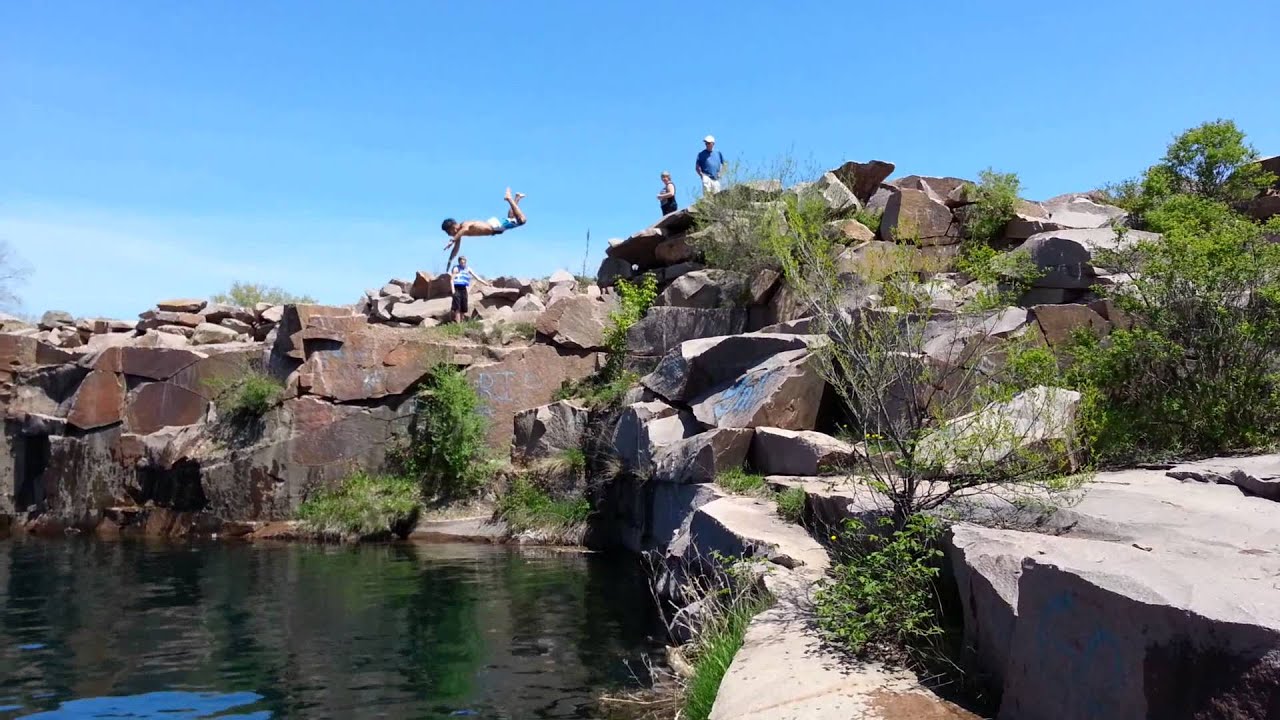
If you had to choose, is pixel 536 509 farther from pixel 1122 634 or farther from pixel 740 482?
pixel 1122 634

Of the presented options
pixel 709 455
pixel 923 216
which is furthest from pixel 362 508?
pixel 923 216

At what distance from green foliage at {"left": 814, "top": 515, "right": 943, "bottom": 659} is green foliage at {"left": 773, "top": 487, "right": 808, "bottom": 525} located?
241cm

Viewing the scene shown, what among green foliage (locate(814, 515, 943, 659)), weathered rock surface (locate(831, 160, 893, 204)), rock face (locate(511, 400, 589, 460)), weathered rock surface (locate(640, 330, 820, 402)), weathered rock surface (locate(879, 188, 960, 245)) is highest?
weathered rock surface (locate(831, 160, 893, 204))

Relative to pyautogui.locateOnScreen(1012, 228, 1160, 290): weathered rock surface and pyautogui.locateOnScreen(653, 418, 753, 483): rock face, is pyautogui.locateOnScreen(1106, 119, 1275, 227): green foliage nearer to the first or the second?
pyautogui.locateOnScreen(1012, 228, 1160, 290): weathered rock surface

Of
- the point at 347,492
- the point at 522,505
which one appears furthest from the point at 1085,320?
the point at 347,492

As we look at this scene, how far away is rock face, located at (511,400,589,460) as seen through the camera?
15867mm

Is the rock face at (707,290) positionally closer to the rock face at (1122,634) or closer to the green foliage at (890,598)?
the green foliage at (890,598)

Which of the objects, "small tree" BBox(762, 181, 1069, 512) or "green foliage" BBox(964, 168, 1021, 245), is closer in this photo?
"small tree" BBox(762, 181, 1069, 512)

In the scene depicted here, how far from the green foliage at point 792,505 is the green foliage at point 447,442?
8.17 m

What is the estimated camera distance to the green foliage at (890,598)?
5.54 metres

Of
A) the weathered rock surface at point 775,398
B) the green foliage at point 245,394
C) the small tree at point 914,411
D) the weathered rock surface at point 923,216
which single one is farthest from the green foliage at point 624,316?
the small tree at point 914,411

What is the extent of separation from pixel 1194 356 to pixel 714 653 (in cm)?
627

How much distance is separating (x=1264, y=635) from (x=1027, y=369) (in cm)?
527

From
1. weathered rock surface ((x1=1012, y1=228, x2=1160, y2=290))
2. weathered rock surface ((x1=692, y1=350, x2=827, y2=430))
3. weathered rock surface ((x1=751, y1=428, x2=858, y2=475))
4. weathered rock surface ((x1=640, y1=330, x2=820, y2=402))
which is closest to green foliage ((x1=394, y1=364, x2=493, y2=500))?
weathered rock surface ((x1=640, y1=330, x2=820, y2=402))
